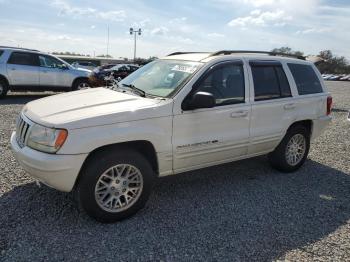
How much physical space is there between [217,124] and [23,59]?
10.7 meters

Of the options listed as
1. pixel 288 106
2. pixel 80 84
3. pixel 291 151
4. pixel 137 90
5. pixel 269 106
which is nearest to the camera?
pixel 137 90

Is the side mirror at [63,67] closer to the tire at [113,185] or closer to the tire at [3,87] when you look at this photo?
the tire at [3,87]

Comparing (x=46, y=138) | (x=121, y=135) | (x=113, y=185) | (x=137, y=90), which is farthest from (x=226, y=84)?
(x=46, y=138)

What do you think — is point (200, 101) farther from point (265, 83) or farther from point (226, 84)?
point (265, 83)

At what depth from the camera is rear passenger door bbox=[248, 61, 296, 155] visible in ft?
16.6

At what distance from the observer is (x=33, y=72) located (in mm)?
13195

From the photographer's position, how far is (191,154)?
173 inches

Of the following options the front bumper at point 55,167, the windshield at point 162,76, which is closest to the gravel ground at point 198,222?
the front bumper at point 55,167

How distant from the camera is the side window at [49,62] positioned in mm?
13445

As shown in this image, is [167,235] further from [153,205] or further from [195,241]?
[153,205]

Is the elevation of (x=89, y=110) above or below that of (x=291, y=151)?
above

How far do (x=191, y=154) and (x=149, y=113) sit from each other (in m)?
0.81

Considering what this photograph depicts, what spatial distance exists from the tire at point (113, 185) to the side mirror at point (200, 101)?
0.82m

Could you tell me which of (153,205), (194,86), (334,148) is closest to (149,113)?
(194,86)
